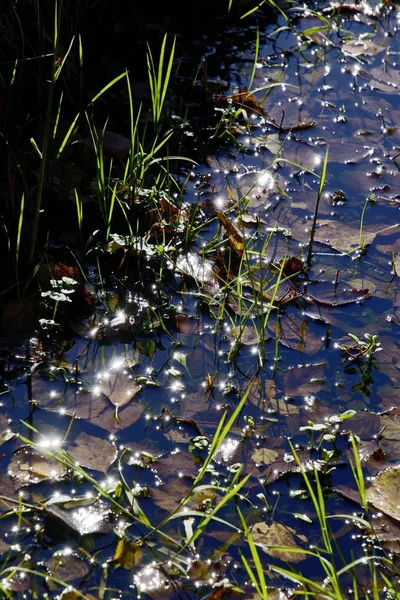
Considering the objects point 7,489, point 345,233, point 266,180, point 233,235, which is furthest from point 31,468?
point 266,180

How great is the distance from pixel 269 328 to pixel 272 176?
925mm

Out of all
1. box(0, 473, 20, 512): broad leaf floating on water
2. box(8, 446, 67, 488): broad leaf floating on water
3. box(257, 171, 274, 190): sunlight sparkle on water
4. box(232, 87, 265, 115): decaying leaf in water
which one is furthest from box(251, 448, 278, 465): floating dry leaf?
box(232, 87, 265, 115): decaying leaf in water

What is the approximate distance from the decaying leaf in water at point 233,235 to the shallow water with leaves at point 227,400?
0.02 meters

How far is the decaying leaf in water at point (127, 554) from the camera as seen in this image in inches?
72.1

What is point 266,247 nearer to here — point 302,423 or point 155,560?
point 302,423

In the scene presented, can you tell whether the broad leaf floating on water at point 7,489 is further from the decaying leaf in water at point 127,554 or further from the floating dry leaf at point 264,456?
the floating dry leaf at point 264,456

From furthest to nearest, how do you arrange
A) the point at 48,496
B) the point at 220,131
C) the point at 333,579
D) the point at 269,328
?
the point at 220,131 → the point at 269,328 → the point at 48,496 → the point at 333,579

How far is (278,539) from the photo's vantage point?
1.92m

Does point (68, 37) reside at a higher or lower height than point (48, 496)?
higher

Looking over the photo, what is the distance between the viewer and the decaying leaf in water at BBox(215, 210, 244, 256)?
2791 mm

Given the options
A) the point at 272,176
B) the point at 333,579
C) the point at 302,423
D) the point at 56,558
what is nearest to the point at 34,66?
the point at 272,176

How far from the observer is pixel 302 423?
88.4 inches

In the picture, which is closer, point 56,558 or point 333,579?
point 333,579

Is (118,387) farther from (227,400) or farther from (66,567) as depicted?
(66,567)
